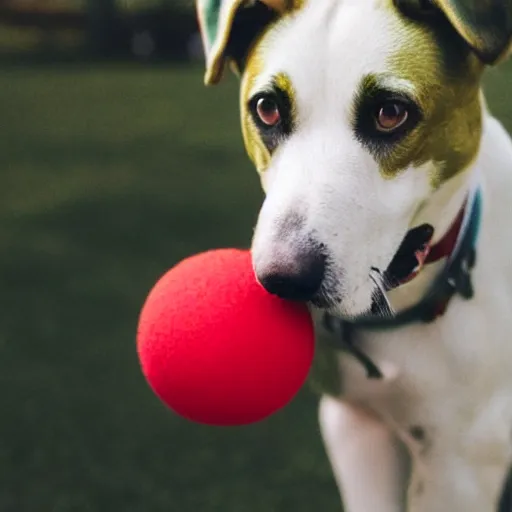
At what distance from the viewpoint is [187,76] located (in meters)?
6.92

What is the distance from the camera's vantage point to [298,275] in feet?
3.50

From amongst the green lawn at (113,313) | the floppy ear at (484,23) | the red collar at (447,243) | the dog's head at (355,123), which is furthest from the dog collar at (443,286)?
the green lawn at (113,313)

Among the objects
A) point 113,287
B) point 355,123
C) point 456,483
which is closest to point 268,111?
point 355,123

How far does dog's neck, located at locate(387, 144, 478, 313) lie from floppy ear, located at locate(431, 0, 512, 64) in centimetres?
15

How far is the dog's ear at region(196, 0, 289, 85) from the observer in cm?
120

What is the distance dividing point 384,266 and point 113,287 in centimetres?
183

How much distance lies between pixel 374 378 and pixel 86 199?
2658mm

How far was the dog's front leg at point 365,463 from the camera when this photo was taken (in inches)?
60.2

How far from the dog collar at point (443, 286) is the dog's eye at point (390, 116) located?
196 millimetres

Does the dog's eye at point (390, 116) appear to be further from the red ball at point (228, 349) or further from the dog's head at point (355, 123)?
the red ball at point (228, 349)

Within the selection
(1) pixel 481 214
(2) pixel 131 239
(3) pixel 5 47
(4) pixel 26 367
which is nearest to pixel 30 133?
(2) pixel 131 239

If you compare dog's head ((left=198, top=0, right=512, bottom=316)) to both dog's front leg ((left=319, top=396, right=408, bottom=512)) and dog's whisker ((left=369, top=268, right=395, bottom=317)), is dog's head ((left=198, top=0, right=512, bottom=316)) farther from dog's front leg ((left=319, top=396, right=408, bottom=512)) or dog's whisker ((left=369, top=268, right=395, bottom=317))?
dog's front leg ((left=319, top=396, right=408, bottom=512))

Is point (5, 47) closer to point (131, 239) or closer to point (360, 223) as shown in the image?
point (131, 239)

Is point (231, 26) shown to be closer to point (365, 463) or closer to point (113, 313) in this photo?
point (365, 463)
